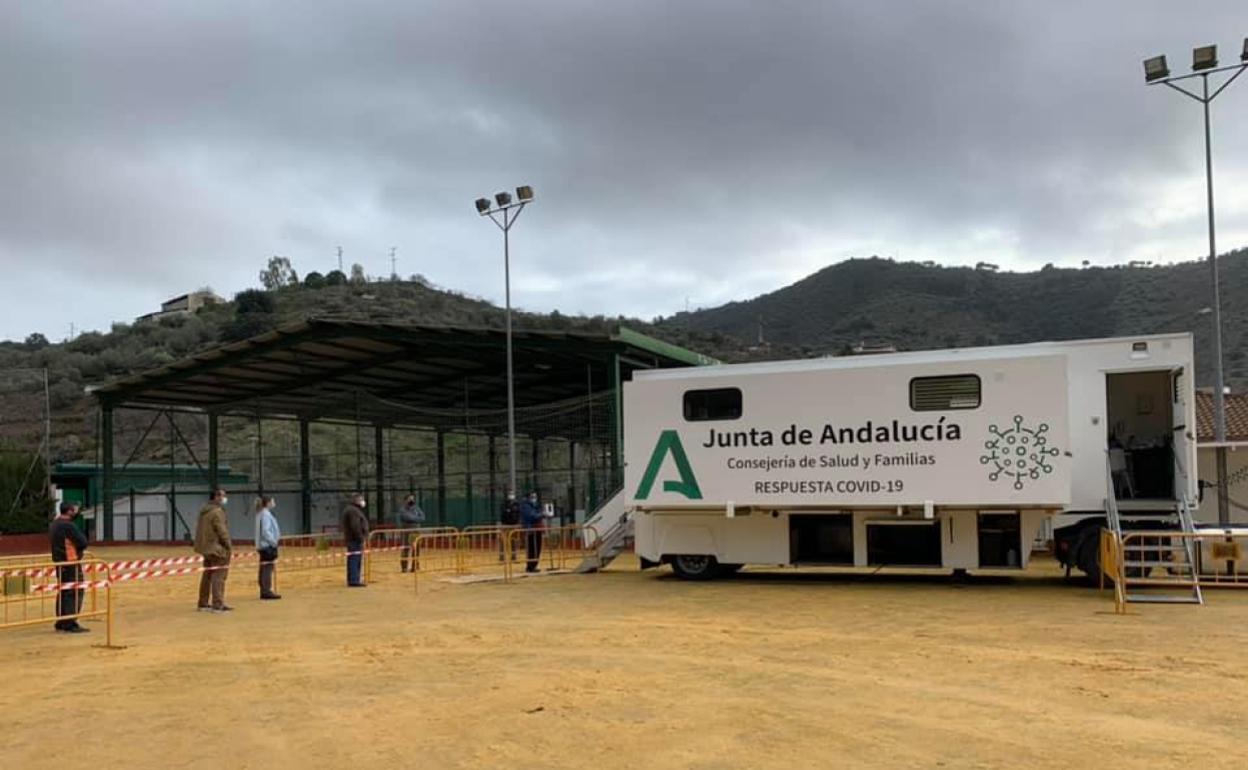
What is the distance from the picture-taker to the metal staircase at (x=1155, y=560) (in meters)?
13.4

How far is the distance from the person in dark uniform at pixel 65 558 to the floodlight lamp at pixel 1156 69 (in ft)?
68.1

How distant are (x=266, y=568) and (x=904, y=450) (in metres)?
10.3

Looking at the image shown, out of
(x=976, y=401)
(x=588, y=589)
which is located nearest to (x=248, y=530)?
(x=588, y=589)

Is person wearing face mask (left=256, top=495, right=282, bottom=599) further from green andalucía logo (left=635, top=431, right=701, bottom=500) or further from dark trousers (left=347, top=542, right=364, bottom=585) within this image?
green andalucía logo (left=635, top=431, right=701, bottom=500)

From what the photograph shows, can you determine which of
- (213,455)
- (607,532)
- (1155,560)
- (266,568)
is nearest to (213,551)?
(266,568)

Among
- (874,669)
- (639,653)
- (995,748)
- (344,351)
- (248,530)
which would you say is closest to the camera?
(995,748)

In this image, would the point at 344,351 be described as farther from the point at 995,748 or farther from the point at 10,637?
the point at 995,748

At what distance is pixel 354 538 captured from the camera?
18.3 m

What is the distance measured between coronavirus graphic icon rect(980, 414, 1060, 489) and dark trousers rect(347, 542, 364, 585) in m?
10.7

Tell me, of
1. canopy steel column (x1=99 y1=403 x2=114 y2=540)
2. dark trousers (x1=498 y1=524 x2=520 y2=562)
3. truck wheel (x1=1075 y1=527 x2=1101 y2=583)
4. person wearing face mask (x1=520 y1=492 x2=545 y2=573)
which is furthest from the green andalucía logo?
canopy steel column (x1=99 y1=403 x2=114 y2=540)

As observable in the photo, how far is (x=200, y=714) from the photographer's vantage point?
26.2ft

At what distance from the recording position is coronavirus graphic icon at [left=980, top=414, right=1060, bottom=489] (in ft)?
47.1

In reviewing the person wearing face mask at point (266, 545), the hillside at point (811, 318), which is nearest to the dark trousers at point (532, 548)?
the person wearing face mask at point (266, 545)

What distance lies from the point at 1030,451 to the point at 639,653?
714 centimetres
